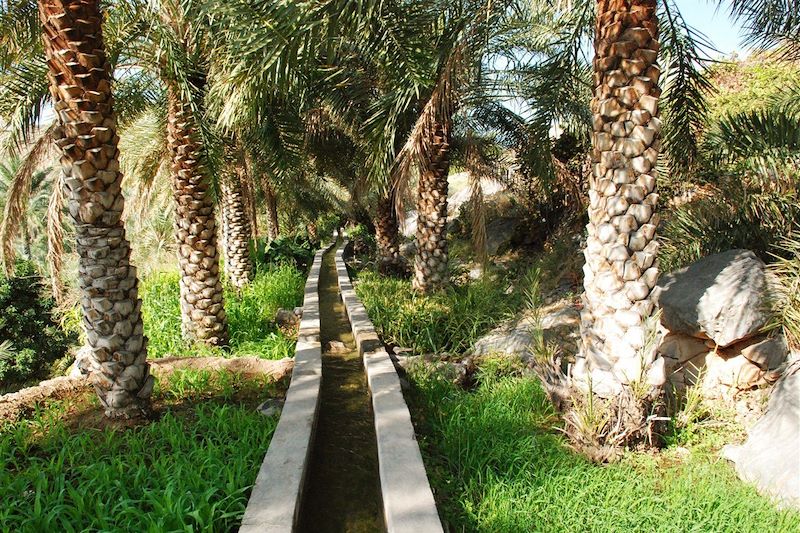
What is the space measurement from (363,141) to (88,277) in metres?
5.91

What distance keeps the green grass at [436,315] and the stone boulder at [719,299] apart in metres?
2.57

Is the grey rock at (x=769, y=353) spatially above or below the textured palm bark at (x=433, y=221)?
below

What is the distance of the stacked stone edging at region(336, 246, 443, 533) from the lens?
2744mm

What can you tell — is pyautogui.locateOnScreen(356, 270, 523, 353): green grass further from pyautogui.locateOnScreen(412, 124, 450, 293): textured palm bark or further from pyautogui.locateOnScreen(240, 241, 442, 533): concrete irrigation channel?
pyautogui.locateOnScreen(240, 241, 442, 533): concrete irrigation channel

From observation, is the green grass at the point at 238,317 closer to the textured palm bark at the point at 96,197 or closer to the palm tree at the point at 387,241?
the textured palm bark at the point at 96,197

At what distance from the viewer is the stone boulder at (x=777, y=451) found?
3.21 m

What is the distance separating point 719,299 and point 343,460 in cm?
378

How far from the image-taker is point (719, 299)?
471cm

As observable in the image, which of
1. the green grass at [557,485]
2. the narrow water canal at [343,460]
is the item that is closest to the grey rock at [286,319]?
the narrow water canal at [343,460]

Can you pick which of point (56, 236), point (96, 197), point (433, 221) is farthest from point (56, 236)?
point (433, 221)

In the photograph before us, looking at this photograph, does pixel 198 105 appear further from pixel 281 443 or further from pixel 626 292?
pixel 626 292

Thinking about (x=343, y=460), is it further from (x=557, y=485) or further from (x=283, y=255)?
(x=283, y=255)

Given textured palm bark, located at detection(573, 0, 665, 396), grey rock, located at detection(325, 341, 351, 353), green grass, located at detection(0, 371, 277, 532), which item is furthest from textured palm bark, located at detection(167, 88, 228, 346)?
textured palm bark, located at detection(573, 0, 665, 396)

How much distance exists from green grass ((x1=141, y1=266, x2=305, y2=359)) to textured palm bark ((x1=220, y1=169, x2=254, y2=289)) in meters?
0.44
